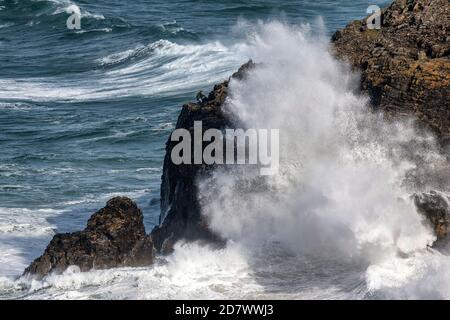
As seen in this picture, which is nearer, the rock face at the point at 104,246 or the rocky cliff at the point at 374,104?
the rocky cliff at the point at 374,104

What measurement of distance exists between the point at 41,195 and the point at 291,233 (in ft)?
27.0

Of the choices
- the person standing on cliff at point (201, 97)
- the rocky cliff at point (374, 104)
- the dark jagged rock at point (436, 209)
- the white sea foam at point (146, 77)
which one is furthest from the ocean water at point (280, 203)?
the white sea foam at point (146, 77)

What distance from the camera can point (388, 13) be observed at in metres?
18.8

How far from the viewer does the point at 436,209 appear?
16.1 metres

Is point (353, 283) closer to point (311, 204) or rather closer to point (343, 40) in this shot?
point (311, 204)

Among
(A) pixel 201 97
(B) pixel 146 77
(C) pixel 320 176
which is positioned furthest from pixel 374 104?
(B) pixel 146 77

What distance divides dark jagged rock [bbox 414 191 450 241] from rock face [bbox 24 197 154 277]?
14.0ft

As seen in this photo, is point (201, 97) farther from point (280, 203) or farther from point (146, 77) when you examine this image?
point (146, 77)

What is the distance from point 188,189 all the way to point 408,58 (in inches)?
165

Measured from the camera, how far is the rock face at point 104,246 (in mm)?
16844

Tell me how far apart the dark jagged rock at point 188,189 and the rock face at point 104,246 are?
769 mm

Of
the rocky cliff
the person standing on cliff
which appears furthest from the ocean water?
the person standing on cliff

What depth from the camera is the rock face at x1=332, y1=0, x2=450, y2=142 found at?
1667cm

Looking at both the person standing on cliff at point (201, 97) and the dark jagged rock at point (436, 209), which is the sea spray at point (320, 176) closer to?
the dark jagged rock at point (436, 209)
